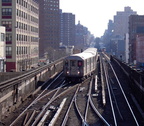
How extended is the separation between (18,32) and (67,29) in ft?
459

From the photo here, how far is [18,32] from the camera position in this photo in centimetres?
5203

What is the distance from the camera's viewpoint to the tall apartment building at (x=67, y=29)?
188 meters

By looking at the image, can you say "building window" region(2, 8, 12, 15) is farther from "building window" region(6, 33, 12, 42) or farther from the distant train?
the distant train

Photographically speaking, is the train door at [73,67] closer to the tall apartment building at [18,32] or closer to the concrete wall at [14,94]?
the concrete wall at [14,94]

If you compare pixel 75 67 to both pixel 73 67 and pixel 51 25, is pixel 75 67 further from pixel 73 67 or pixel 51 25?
pixel 51 25

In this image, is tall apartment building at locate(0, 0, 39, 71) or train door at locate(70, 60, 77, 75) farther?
tall apartment building at locate(0, 0, 39, 71)

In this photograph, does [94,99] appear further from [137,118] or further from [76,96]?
[137,118]

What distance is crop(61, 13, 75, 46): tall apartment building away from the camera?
617 ft

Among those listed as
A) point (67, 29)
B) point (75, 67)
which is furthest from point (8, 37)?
point (67, 29)

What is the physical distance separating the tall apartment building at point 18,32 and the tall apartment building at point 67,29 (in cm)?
12559

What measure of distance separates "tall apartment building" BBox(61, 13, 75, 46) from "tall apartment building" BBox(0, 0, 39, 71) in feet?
412

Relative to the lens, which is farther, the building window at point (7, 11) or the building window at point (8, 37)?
the building window at point (8, 37)

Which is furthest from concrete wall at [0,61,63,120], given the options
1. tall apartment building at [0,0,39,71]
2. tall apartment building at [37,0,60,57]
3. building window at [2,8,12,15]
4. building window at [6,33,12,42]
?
tall apartment building at [37,0,60,57]

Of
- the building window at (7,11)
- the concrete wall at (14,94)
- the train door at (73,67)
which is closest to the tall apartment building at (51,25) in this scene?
the building window at (7,11)
